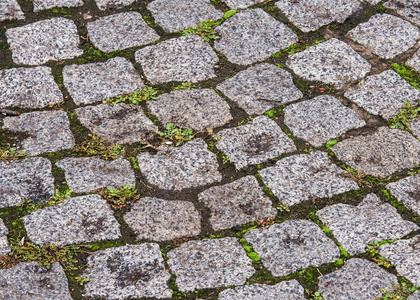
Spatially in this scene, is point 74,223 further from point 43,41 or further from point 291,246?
point 43,41

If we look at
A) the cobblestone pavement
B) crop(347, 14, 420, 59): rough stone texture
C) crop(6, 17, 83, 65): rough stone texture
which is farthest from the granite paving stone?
crop(6, 17, 83, 65): rough stone texture

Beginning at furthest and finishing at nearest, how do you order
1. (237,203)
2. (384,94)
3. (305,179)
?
1. (384,94)
2. (305,179)
3. (237,203)

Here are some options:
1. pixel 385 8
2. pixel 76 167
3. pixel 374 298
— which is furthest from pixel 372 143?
pixel 76 167

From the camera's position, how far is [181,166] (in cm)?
311

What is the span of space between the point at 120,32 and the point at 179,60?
1.60 feet

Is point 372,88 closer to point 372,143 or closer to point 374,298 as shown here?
point 372,143

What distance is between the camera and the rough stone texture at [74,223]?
2738 millimetres

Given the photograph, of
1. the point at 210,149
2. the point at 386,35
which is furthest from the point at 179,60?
the point at 386,35

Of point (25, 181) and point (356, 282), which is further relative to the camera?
point (25, 181)

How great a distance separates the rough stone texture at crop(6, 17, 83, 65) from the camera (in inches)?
145

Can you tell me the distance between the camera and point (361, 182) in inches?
120

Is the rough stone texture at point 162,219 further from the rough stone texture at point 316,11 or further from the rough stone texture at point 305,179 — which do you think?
the rough stone texture at point 316,11

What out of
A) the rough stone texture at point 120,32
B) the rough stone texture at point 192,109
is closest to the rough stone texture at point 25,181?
the rough stone texture at point 192,109

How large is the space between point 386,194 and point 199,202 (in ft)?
3.17
